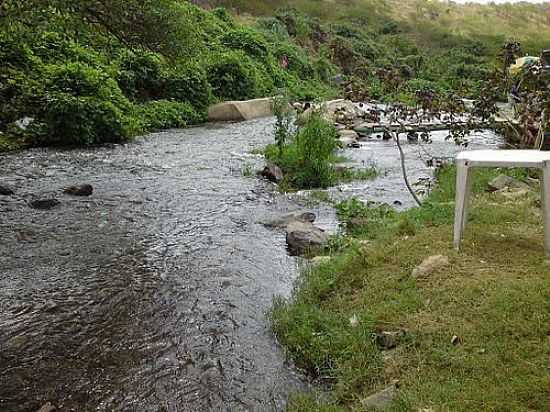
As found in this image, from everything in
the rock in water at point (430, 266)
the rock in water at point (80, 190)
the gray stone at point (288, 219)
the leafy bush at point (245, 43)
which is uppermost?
the leafy bush at point (245, 43)

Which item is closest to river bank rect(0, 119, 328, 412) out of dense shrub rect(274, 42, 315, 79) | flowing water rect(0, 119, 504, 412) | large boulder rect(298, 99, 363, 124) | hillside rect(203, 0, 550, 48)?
flowing water rect(0, 119, 504, 412)

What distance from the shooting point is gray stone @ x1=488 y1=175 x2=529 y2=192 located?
7.76m

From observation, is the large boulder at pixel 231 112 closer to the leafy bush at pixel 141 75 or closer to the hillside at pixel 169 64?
the hillside at pixel 169 64

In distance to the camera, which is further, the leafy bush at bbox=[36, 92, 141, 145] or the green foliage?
the leafy bush at bbox=[36, 92, 141, 145]

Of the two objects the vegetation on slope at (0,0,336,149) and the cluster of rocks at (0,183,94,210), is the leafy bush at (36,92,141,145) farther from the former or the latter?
the cluster of rocks at (0,183,94,210)

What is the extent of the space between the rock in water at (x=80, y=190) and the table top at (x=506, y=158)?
19.5ft

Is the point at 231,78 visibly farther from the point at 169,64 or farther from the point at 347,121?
the point at 169,64

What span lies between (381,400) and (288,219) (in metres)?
4.56

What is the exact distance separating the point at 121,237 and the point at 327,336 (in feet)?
11.8

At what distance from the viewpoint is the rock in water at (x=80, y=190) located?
876 centimetres

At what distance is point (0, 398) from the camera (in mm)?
3707

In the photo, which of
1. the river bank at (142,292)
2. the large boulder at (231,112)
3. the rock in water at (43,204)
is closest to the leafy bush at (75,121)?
the river bank at (142,292)

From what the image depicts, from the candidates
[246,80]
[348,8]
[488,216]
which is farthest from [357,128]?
[348,8]

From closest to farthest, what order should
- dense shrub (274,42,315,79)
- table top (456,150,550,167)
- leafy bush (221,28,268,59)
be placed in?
table top (456,150,550,167)
leafy bush (221,28,268,59)
dense shrub (274,42,315,79)
